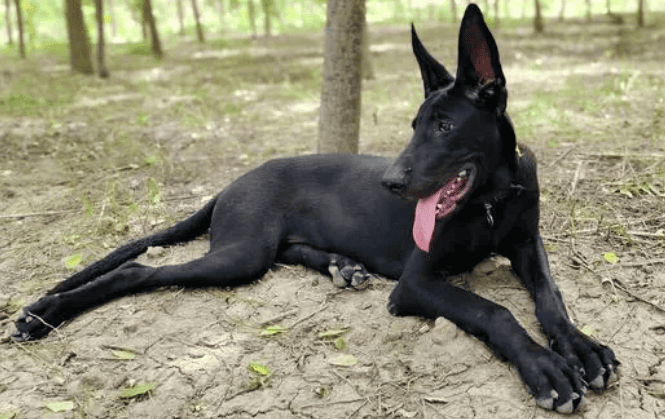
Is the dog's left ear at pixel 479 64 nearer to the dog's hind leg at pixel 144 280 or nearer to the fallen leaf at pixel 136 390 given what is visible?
the dog's hind leg at pixel 144 280

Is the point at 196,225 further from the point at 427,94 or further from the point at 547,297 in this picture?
the point at 547,297

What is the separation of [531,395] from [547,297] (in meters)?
0.68

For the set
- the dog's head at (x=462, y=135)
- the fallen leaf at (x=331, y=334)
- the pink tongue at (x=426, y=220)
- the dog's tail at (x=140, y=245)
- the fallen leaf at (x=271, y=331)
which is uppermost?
the dog's head at (x=462, y=135)

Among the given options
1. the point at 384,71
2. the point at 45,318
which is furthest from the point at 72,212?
the point at 384,71

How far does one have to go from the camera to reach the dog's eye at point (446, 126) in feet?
8.81

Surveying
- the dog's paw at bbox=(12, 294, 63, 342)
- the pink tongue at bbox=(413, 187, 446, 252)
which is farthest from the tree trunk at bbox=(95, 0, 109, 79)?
the pink tongue at bbox=(413, 187, 446, 252)

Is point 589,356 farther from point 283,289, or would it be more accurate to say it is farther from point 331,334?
point 283,289

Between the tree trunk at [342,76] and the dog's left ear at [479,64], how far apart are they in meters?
2.29

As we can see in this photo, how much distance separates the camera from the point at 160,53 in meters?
18.9

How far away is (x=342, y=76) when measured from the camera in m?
4.99

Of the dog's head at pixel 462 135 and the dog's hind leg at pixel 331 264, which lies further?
the dog's hind leg at pixel 331 264

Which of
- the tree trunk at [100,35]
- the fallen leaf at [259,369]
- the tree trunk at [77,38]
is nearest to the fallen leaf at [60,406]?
the fallen leaf at [259,369]

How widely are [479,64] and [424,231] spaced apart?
80 centimetres

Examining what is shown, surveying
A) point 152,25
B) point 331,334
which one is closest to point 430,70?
point 331,334
